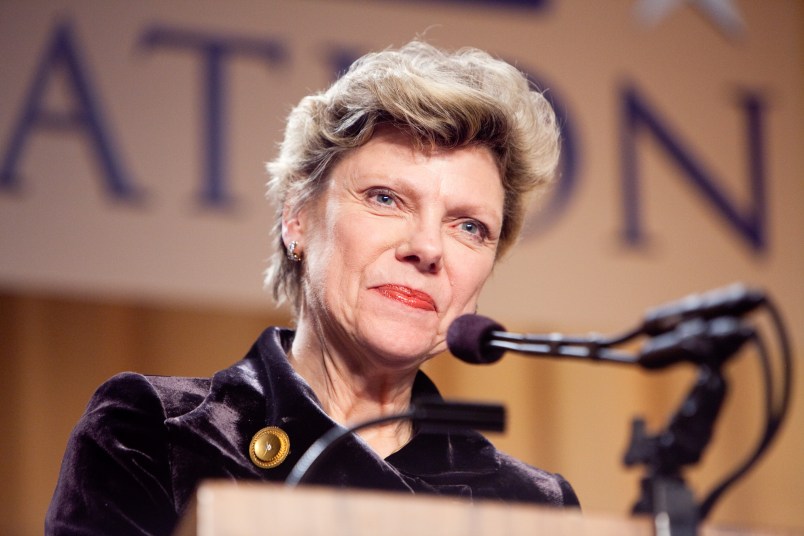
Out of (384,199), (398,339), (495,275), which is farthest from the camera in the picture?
(495,275)

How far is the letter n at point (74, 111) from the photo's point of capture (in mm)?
3674

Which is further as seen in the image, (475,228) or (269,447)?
(475,228)

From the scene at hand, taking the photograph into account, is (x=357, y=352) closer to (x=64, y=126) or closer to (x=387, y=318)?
(x=387, y=318)

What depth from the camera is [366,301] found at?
2000 mm

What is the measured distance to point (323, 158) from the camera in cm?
219

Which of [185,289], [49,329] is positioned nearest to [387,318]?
[185,289]

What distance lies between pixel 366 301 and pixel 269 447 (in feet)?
0.98

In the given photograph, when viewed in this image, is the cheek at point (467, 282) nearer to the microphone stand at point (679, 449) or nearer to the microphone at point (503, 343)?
the microphone at point (503, 343)

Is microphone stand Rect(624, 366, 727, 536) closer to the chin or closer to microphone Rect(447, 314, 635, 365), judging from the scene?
microphone Rect(447, 314, 635, 365)

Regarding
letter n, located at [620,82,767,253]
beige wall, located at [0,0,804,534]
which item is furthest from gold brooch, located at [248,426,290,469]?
letter n, located at [620,82,767,253]

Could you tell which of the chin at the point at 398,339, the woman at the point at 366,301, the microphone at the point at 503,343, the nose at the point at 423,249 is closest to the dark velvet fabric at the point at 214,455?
the woman at the point at 366,301

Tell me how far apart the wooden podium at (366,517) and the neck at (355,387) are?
0.97 m

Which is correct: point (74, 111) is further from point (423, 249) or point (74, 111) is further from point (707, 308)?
point (707, 308)

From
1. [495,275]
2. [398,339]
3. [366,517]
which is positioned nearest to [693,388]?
[366,517]
